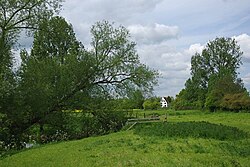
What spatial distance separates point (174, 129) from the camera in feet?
82.6

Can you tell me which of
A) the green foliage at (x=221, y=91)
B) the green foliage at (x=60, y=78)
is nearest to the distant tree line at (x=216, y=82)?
the green foliage at (x=221, y=91)

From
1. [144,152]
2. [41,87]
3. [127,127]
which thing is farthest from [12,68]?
[127,127]

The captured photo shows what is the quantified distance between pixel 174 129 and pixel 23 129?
35.9 ft

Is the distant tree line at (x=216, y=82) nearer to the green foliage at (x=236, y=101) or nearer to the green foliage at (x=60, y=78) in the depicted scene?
the green foliage at (x=236, y=101)

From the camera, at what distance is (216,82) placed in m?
70.1

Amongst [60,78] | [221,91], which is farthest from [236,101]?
[60,78]

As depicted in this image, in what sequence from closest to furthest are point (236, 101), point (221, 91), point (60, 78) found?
point (60, 78), point (236, 101), point (221, 91)

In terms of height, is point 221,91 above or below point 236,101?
above

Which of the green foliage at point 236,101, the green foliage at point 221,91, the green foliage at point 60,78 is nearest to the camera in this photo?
the green foliage at point 60,78

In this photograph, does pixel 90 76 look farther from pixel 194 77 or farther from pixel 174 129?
pixel 194 77

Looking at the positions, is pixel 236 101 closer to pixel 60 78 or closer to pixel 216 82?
pixel 216 82

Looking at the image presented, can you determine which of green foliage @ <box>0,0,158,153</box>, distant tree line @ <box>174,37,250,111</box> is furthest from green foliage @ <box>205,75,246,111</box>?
green foliage @ <box>0,0,158,153</box>

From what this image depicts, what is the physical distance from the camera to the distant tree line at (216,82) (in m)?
64.9

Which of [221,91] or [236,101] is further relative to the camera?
[221,91]
